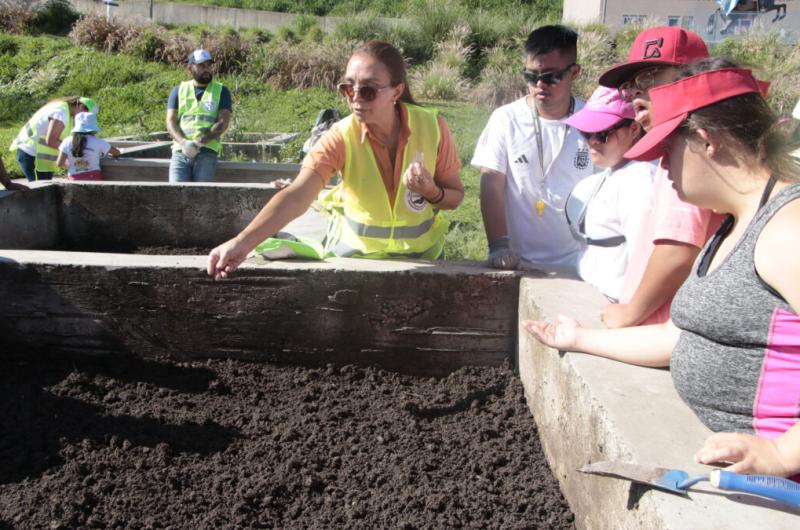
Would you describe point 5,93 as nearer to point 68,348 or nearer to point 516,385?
point 68,348

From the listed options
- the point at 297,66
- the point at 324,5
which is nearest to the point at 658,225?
the point at 297,66

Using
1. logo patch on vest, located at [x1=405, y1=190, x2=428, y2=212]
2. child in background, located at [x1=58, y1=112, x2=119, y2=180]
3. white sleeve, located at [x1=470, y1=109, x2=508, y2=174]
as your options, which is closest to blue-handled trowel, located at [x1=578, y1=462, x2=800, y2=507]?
logo patch on vest, located at [x1=405, y1=190, x2=428, y2=212]

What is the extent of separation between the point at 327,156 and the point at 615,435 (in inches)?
73.1

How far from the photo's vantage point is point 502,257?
319 centimetres

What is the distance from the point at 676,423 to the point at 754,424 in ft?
0.80

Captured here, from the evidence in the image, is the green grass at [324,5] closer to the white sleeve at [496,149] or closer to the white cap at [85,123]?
the white cap at [85,123]

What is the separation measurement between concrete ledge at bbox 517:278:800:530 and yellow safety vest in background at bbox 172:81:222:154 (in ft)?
17.0

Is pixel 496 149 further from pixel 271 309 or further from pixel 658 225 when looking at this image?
pixel 658 225

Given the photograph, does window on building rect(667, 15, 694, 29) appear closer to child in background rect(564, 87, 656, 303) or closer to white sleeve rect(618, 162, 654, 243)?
child in background rect(564, 87, 656, 303)

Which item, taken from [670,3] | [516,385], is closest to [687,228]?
[516,385]

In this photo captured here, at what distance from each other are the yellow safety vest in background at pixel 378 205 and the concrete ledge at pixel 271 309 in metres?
0.17

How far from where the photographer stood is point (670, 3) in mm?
31375

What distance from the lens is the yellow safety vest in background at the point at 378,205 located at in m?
3.22

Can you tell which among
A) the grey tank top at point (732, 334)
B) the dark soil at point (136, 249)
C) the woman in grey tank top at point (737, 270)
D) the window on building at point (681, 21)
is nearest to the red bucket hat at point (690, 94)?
the woman in grey tank top at point (737, 270)
